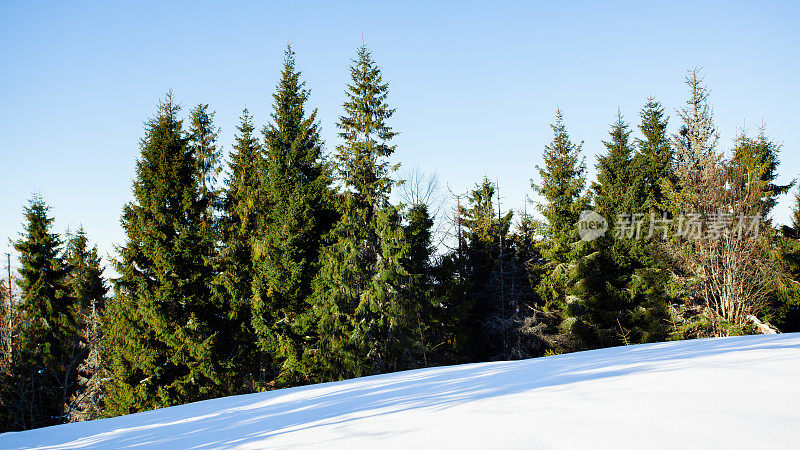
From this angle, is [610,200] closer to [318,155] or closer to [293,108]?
[318,155]

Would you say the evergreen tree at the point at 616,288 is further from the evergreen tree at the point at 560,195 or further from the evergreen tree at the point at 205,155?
the evergreen tree at the point at 205,155

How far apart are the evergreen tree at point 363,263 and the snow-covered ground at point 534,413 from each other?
33.3ft

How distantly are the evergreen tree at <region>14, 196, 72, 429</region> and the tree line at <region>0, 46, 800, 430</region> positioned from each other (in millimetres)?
87

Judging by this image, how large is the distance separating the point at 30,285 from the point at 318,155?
17768 mm

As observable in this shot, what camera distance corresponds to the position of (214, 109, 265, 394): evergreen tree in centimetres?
1850

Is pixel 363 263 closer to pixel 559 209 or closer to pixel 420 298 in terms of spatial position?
pixel 420 298

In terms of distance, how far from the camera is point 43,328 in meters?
22.8

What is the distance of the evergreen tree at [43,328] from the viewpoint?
21.9 m

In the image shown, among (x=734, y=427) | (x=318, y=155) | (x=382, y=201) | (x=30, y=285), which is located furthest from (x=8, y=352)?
(x=734, y=427)

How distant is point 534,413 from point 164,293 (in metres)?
17.5

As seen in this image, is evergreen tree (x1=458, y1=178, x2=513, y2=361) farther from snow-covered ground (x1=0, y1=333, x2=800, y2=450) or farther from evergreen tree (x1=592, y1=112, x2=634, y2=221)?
snow-covered ground (x1=0, y1=333, x2=800, y2=450)

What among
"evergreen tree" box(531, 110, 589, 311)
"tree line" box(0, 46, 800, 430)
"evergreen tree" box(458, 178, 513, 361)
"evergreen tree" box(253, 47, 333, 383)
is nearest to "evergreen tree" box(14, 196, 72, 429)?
"tree line" box(0, 46, 800, 430)

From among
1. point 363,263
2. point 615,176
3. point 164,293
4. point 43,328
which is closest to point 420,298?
point 363,263

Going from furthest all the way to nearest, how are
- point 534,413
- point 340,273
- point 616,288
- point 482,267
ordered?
point 482,267 < point 616,288 < point 340,273 < point 534,413
